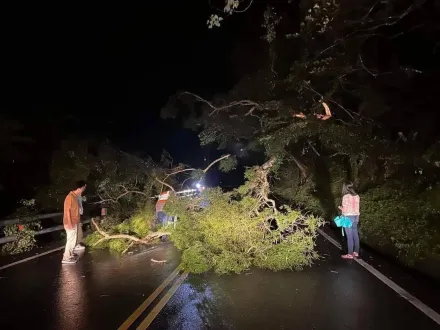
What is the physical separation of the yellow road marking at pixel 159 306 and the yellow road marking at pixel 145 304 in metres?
0.15

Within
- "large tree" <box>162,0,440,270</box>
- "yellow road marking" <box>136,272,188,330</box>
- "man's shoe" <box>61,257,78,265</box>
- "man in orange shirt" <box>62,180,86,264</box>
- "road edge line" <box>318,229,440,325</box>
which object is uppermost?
"large tree" <box>162,0,440,270</box>

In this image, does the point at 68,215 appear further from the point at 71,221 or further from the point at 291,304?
the point at 291,304

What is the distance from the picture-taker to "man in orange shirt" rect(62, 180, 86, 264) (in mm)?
10578

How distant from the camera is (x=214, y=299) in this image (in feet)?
23.4

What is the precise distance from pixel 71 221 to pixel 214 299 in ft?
16.7

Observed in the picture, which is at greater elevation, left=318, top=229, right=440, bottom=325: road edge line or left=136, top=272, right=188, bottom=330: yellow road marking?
left=136, top=272, right=188, bottom=330: yellow road marking

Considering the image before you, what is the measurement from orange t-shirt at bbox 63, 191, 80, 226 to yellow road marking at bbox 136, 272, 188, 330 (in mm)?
3545

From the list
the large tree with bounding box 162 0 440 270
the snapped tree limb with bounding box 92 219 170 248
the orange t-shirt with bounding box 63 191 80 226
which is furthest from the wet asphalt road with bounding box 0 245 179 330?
the large tree with bounding box 162 0 440 270

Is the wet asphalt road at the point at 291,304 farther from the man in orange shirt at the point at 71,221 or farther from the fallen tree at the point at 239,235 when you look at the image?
the man in orange shirt at the point at 71,221

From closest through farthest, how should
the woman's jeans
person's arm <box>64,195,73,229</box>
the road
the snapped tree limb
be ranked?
1. the road
2. the woman's jeans
3. person's arm <box>64,195,73,229</box>
4. the snapped tree limb

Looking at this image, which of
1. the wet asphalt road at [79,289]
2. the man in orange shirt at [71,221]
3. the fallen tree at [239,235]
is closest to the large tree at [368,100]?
the fallen tree at [239,235]

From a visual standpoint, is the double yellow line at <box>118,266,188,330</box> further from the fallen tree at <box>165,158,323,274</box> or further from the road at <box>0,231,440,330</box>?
the fallen tree at <box>165,158,323,274</box>

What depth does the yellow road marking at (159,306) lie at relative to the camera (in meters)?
5.91

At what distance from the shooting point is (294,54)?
15.3 m
